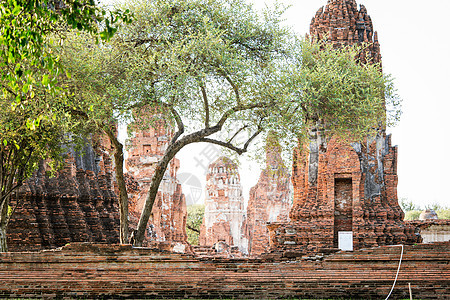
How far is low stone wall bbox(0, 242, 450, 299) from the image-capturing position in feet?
33.5

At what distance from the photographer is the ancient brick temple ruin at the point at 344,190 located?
17.5 m

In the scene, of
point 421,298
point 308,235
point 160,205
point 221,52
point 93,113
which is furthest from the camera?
point 160,205

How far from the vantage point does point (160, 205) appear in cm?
3375

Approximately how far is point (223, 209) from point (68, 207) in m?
25.7

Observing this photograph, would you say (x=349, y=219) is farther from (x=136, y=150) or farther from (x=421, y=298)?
(x=136, y=150)

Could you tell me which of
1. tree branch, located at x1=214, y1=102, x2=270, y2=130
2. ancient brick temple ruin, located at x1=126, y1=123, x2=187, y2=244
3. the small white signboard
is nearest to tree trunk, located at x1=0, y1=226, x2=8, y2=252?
tree branch, located at x1=214, y1=102, x2=270, y2=130

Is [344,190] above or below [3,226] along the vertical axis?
above

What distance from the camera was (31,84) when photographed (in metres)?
9.86

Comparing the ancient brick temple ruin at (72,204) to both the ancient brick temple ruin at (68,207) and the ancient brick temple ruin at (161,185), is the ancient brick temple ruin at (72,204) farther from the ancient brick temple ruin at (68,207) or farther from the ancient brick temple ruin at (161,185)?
the ancient brick temple ruin at (161,185)

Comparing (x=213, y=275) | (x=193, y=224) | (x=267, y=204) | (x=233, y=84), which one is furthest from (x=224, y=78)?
(x=193, y=224)

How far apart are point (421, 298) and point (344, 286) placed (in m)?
1.35

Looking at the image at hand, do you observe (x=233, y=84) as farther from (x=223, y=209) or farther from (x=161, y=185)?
(x=223, y=209)

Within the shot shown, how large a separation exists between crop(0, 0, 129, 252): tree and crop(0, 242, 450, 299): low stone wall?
250 cm

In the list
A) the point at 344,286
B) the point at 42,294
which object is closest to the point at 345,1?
the point at 344,286
